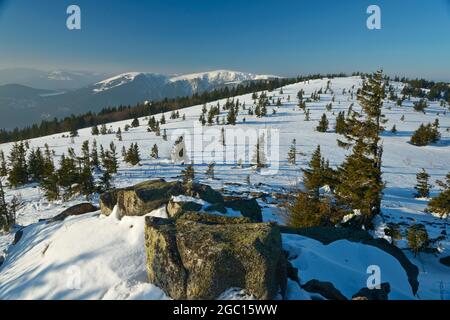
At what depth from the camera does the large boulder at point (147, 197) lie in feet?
35.4

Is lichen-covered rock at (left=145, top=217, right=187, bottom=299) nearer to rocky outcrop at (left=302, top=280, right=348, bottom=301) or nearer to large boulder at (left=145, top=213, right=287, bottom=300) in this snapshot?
large boulder at (left=145, top=213, right=287, bottom=300)

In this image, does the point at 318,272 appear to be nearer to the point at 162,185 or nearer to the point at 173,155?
the point at 162,185


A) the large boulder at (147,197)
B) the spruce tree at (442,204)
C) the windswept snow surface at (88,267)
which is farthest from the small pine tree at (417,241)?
the windswept snow surface at (88,267)

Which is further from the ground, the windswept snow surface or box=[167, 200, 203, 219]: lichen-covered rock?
box=[167, 200, 203, 219]: lichen-covered rock

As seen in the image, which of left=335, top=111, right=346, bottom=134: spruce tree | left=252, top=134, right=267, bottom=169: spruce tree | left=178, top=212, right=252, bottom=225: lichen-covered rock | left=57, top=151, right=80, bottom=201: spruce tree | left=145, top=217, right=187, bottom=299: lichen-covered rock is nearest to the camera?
left=145, top=217, right=187, bottom=299: lichen-covered rock

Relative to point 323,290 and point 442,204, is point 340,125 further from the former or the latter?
point 323,290

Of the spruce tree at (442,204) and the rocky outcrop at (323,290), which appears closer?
the rocky outcrop at (323,290)

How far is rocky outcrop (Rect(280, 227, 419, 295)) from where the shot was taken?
38.2 feet

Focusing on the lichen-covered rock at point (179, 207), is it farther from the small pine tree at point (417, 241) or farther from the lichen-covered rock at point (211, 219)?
the small pine tree at point (417, 241)

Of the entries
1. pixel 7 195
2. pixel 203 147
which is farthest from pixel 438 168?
pixel 7 195

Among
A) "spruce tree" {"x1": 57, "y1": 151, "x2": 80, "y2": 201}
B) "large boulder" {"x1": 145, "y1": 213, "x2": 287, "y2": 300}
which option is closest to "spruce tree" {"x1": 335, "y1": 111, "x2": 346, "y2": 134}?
"large boulder" {"x1": 145, "y1": 213, "x2": 287, "y2": 300}

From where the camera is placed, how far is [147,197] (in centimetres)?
1095

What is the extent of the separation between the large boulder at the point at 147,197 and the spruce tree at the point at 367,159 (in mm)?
11730

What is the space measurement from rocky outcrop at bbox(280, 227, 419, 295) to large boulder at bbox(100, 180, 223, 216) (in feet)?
13.5
